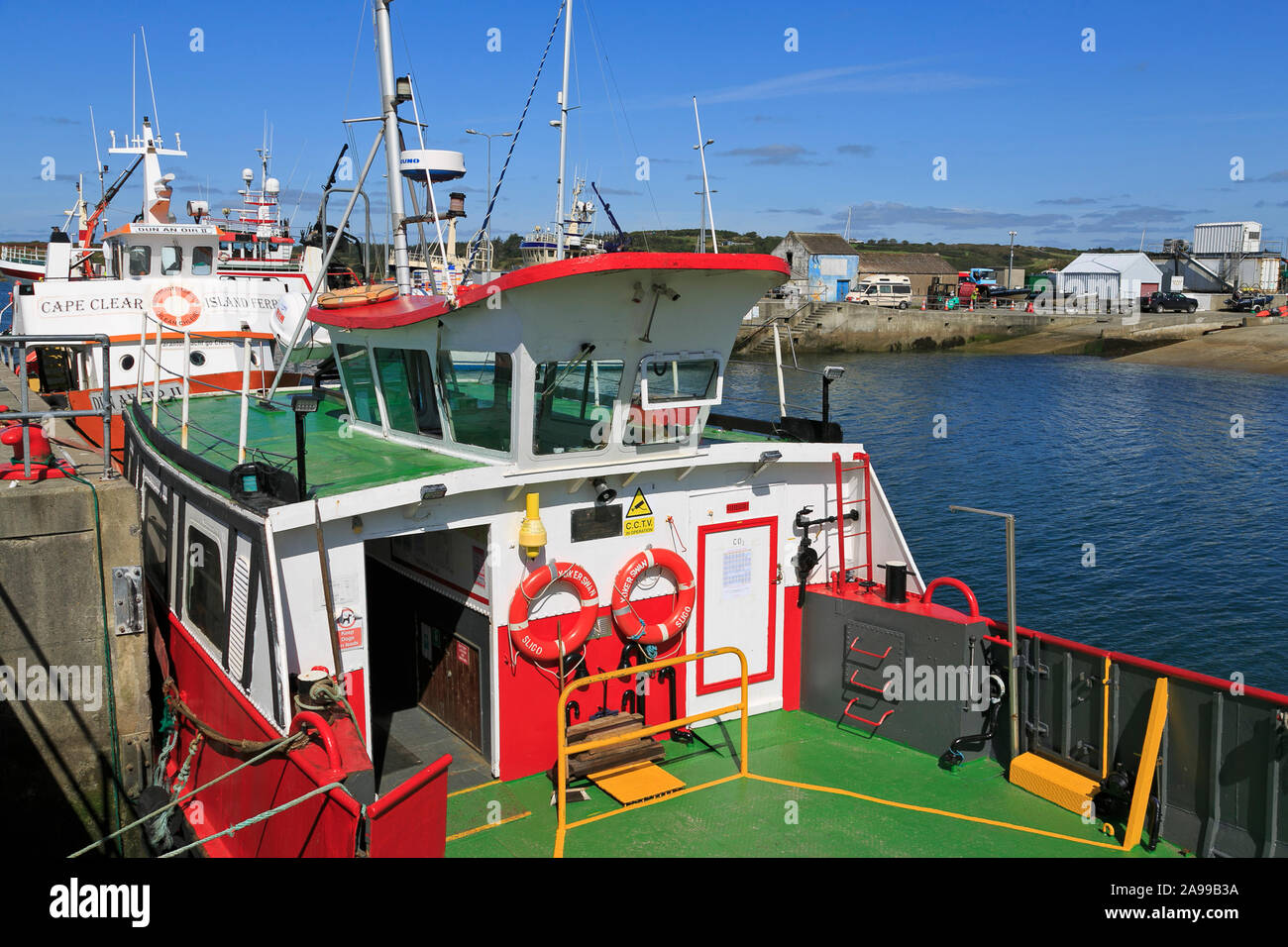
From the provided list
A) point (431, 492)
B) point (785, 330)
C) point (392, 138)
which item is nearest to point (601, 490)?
point (431, 492)

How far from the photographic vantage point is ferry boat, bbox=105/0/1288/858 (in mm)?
7512

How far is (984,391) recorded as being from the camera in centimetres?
4841

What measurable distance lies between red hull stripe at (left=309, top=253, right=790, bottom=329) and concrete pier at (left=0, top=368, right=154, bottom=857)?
2733 mm

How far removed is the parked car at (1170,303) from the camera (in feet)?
234

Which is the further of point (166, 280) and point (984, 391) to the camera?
point (984, 391)

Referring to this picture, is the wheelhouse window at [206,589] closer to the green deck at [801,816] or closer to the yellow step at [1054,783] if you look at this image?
the green deck at [801,816]

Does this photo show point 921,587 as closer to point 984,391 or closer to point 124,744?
point 124,744

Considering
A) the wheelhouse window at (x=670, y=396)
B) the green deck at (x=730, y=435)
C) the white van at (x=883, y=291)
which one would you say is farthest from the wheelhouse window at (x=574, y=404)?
the white van at (x=883, y=291)

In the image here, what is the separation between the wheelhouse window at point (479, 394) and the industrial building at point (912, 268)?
81540mm

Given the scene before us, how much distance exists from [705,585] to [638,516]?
1.04 m

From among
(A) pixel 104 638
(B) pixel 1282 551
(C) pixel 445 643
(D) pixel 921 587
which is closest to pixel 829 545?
(D) pixel 921 587

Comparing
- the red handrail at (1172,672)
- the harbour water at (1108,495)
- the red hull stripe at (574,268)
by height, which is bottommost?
the harbour water at (1108,495)

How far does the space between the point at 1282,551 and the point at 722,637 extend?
56.8ft

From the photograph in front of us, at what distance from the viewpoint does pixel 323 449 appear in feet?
32.6
